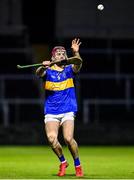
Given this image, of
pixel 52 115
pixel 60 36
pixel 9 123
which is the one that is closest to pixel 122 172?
pixel 52 115

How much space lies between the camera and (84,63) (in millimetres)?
33500

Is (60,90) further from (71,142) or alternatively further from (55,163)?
(55,163)

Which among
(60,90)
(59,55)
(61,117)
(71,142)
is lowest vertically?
(71,142)

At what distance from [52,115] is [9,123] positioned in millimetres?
12993

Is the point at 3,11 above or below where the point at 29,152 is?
above

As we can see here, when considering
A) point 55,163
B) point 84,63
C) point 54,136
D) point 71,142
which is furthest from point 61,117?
point 84,63

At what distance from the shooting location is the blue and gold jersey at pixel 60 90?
50.9 feet

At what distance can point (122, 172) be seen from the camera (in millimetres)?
16703

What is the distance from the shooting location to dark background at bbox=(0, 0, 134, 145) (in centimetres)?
2791

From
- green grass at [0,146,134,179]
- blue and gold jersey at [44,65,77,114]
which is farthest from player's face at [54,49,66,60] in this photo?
green grass at [0,146,134,179]

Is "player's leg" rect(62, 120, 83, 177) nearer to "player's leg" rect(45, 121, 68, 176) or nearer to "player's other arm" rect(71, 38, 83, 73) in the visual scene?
"player's leg" rect(45, 121, 68, 176)

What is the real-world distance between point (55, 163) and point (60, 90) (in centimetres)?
441

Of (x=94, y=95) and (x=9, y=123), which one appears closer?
(x=9, y=123)

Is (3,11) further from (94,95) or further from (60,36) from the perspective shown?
(94,95)
